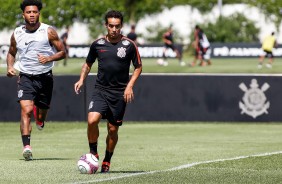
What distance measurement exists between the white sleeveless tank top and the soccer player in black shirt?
220cm

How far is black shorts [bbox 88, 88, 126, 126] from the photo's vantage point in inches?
498

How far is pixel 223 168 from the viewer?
13320 millimetres

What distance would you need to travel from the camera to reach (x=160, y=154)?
15.8 metres

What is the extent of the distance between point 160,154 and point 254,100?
8047 mm

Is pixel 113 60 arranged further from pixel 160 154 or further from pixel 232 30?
pixel 232 30

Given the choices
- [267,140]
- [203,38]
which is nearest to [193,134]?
[267,140]

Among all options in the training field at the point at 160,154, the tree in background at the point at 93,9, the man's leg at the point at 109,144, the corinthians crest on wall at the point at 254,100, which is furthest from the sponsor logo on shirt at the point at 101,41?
the tree in background at the point at 93,9

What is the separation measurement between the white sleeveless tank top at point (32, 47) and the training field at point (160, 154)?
4.11ft

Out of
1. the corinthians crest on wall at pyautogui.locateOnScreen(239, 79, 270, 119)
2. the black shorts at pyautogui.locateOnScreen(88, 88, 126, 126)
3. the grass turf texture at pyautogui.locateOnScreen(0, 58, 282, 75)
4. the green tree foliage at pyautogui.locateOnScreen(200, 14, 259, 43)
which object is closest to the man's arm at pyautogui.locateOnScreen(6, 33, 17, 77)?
the black shorts at pyautogui.locateOnScreen(88, 88, 126, 126)

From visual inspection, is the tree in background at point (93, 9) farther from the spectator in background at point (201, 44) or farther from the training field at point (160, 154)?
the training field at point (160, 154)

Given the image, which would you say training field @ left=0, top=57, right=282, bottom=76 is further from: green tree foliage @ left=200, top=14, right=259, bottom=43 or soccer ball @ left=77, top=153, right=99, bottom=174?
soccer ball @ left=77, top=153, right=99, bottom=174

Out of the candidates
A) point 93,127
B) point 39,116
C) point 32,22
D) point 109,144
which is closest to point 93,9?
point 39,116

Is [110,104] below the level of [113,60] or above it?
below

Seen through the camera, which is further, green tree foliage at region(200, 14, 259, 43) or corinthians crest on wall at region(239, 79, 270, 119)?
green tree foliage at region(200, 14, 259, 43)
